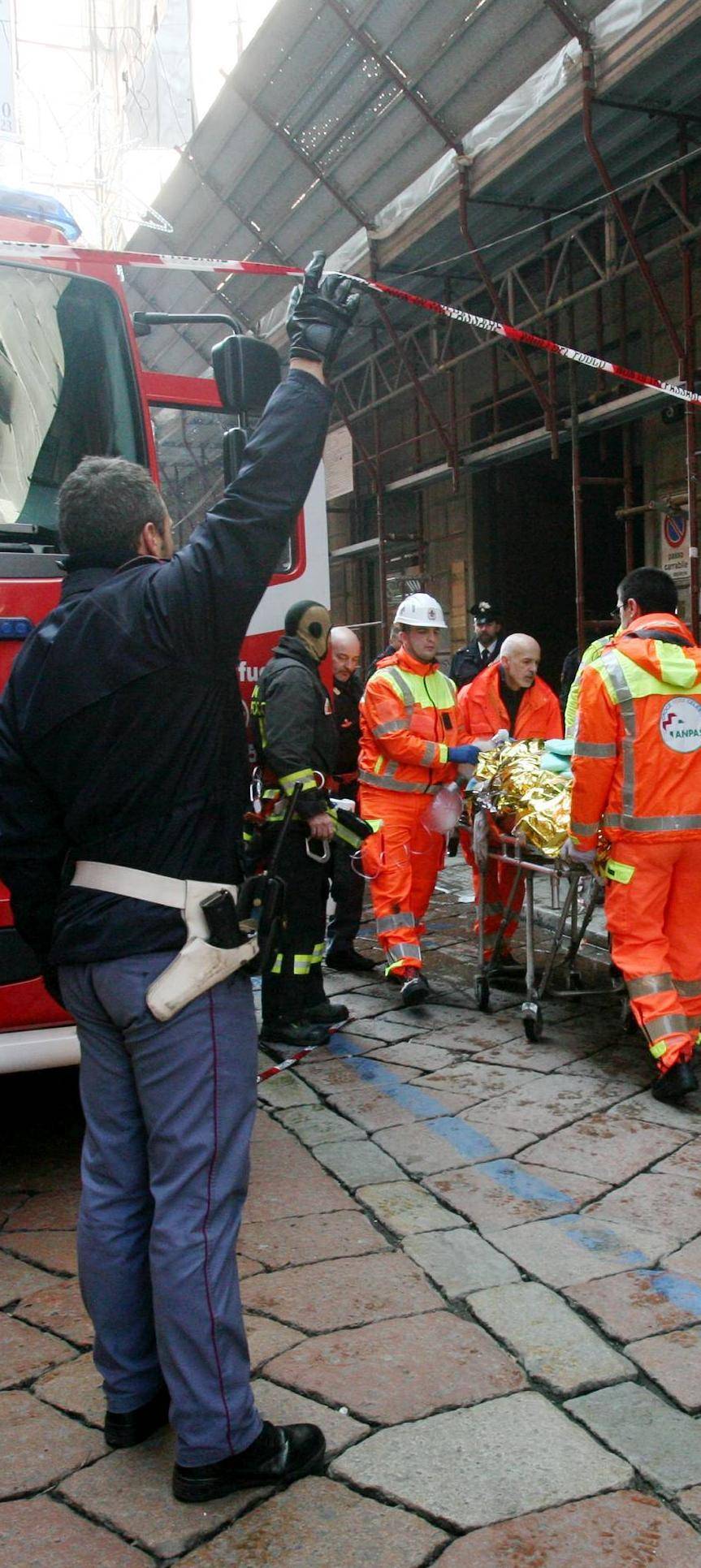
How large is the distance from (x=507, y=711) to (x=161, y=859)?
425cm

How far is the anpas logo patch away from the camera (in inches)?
180

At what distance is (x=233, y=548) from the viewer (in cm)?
223

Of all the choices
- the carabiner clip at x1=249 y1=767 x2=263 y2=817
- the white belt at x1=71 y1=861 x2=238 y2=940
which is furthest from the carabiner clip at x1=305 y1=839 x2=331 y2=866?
the white belt at x1=71 y1=861 x2=238 y2=940

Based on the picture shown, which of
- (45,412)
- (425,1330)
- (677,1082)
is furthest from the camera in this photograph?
(677,1082)

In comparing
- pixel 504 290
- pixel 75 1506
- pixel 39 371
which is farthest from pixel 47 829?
pixel 504 290

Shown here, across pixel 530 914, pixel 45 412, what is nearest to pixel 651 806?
pixel 530 914

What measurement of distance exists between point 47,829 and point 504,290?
29.9 ft

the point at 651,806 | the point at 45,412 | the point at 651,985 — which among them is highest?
the point at 45,412

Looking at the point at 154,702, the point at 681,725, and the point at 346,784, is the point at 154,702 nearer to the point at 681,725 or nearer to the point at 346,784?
the point at 681,725

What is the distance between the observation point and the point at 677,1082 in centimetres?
440

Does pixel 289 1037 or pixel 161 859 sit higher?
pixel 161 859

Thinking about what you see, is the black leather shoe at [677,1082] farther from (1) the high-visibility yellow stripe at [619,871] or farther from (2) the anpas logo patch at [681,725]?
Answer: (2) the anpas logo patch at [681,725]

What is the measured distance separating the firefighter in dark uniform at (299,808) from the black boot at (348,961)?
114cm

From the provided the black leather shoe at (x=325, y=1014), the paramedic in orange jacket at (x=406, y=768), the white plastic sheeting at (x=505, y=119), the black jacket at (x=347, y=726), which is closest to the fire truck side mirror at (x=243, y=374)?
the paramedic in orange jacket at (x=406, y=768)
